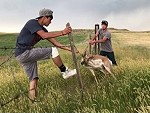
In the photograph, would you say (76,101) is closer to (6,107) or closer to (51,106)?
(51,106)

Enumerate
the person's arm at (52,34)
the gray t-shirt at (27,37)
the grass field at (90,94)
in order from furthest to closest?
the gray t-shirt at (27,37), the person's arm at (52,34), the grass field at (90,94)

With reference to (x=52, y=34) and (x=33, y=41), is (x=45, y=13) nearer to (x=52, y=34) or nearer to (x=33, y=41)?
(x=52, y=34)

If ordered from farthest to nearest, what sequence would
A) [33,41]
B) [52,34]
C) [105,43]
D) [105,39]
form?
[105,43]
[105,39]
[33,41]
[52,34]

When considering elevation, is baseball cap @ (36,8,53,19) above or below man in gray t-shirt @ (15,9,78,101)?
above

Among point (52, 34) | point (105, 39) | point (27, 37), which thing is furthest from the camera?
point (105, 39)

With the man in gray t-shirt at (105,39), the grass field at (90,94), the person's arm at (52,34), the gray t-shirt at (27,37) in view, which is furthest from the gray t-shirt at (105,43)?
the person's arm at (52,34)

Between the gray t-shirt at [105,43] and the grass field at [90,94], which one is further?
the gray t-shirt at [105,43]

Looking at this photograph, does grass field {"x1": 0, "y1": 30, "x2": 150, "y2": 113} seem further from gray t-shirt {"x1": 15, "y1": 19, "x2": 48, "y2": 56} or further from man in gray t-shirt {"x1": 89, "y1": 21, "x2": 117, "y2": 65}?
man in gray t-shirt {"x1": 89, "y1": 21, "x2": 117, "y2": 65}

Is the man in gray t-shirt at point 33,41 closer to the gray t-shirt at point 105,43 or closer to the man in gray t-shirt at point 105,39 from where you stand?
the man in gray t-shirt at point 105,39

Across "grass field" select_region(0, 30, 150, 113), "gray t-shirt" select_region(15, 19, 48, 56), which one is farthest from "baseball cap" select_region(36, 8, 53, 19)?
"grass field" select_region(0, 30, 150, 113)

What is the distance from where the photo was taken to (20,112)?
10.4m

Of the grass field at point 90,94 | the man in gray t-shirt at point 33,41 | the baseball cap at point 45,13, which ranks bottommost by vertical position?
the grass field at point 90,94

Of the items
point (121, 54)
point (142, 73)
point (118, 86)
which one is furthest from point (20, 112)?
point (121, 54)

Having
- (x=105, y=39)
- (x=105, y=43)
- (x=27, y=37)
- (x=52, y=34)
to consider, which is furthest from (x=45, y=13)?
(x=105, y=43)
